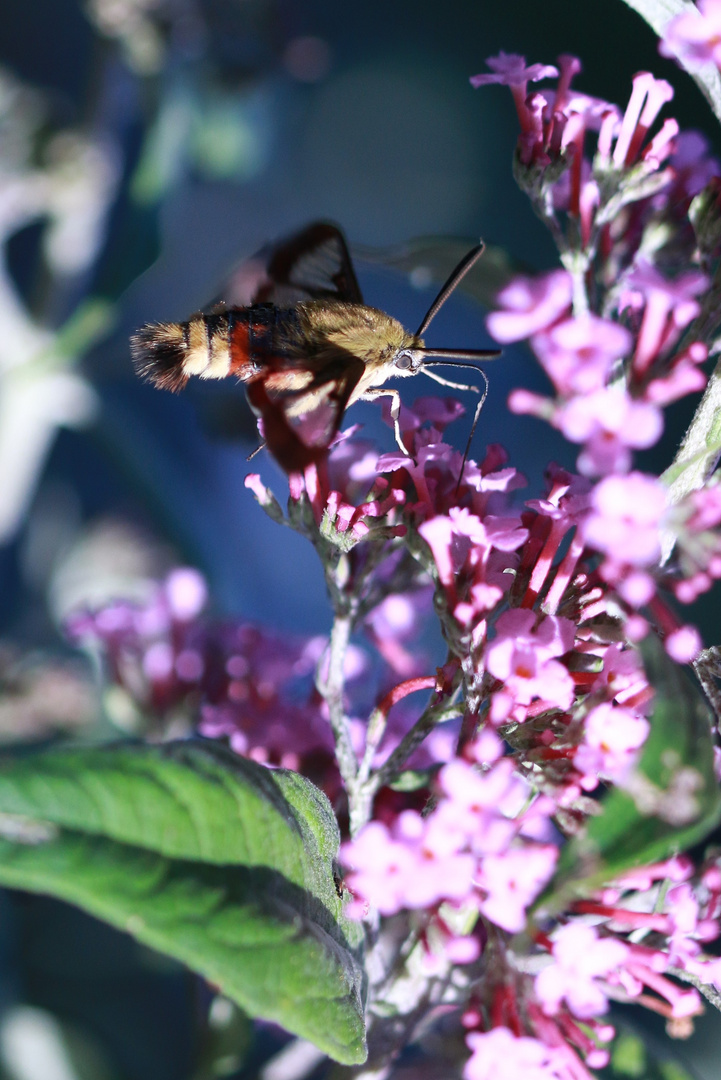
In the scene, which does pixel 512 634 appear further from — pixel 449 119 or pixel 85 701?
pixel 449 119

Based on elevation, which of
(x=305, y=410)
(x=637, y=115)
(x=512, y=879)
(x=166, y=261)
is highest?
(x=637, y=115)

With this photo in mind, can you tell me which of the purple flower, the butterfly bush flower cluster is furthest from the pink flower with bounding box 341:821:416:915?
the purple flower

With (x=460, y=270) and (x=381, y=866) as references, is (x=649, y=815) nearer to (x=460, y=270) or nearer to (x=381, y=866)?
(x=381, y=866)

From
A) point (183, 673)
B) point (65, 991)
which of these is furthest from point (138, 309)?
point (65, 991)

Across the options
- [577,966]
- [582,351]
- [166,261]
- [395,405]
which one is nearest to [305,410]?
[395,405]

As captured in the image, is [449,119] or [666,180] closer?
[666,180]

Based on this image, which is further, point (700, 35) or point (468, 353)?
point (468, 353)
